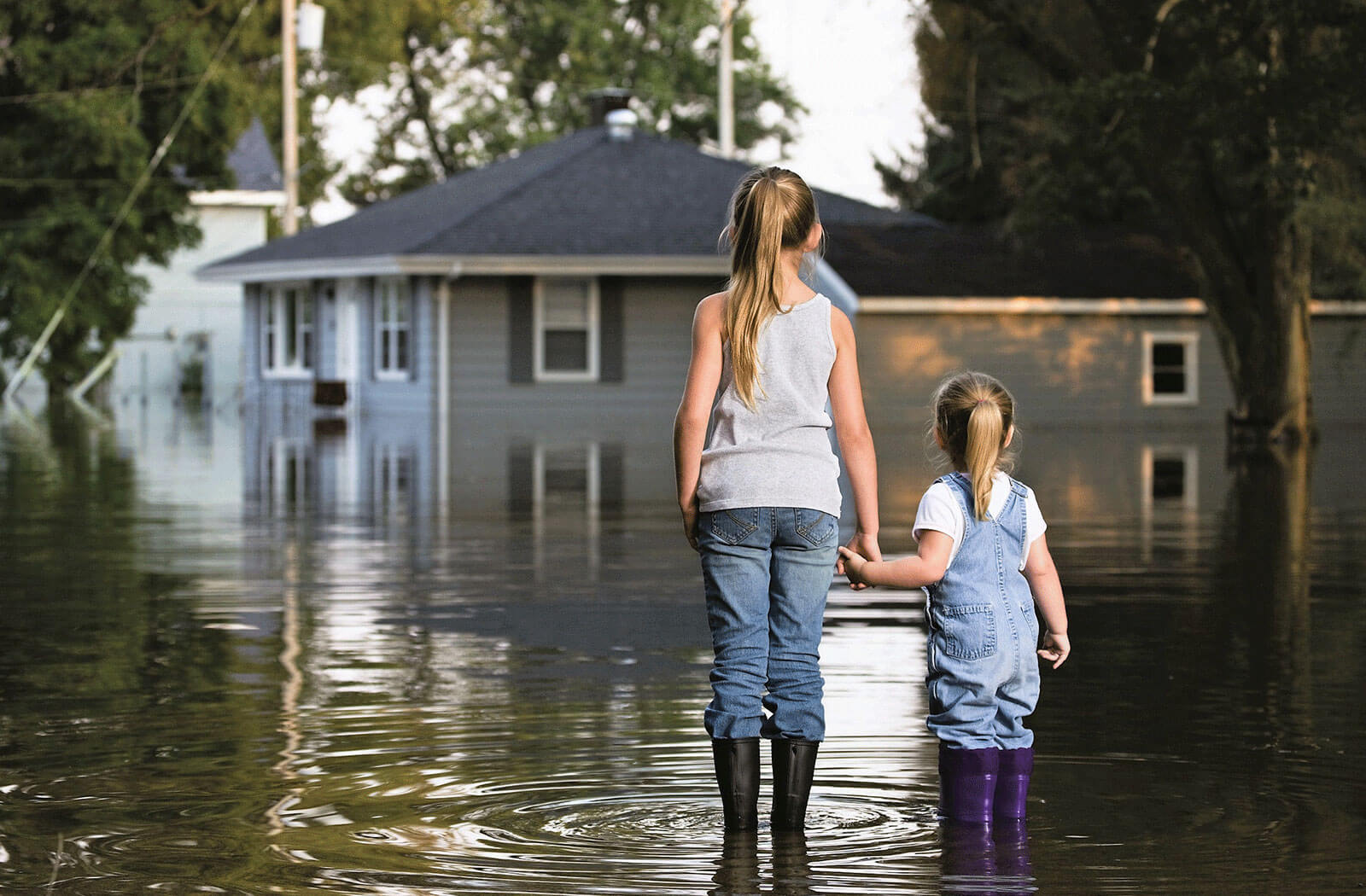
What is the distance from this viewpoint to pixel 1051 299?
34.0 metres

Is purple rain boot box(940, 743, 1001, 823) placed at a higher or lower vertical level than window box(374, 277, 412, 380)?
lower

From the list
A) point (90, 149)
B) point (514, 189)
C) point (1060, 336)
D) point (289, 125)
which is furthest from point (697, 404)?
point (90, 149)

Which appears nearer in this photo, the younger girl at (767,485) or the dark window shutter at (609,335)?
the younger girl at (767,485)

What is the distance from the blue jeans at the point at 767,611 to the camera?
17.8 feet

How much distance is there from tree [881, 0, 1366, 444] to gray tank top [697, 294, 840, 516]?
1850 cm

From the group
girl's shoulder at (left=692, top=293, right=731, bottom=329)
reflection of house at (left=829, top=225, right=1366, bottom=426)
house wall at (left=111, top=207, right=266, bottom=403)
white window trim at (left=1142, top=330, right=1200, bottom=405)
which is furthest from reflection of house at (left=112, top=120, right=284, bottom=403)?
girl's shoulder at (left=692, top=293, right=731, bottom=329)

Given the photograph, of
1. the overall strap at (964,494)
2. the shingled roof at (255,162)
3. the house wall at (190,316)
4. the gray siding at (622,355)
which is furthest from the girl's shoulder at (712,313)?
the shingled roof at (255,162)

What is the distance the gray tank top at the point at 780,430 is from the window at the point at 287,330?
3618cm

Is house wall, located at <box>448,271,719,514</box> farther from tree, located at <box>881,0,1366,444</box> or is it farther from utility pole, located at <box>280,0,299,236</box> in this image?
utility pole, located at <box>280,0,299,236</box>

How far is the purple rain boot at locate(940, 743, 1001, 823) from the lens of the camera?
5.45m

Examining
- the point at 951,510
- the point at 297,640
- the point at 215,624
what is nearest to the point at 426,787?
the point at 951,510

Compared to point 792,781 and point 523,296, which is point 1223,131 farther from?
point 792,781

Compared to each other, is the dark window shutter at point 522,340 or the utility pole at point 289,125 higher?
the utility pole at point 289,125

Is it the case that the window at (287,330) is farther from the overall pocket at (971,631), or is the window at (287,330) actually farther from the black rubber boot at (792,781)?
the overall pocket at (971,631)
